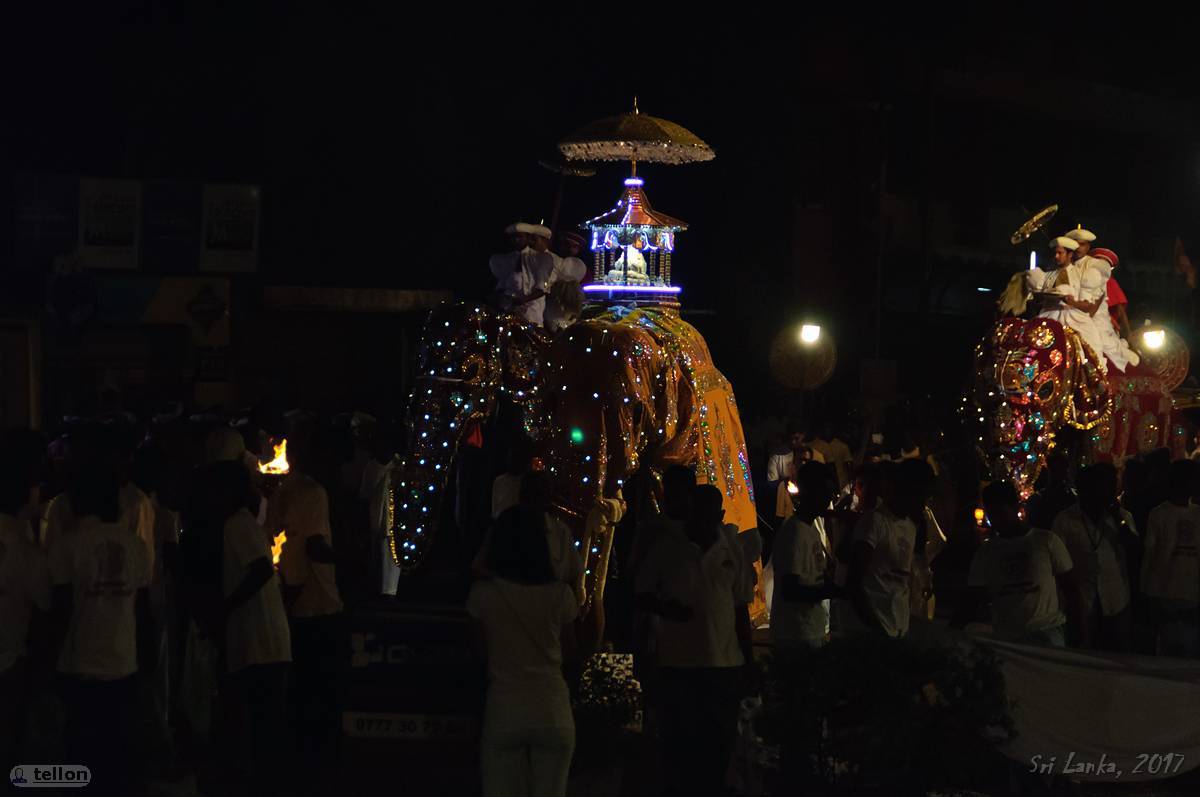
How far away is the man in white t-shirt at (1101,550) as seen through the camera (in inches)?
395

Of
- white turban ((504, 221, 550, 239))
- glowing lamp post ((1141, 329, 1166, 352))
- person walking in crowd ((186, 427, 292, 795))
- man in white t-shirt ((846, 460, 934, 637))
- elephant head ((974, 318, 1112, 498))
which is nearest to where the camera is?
person walking in crowd ((186, 427, 292, 795))

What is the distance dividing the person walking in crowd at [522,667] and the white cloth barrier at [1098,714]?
7.81 ft

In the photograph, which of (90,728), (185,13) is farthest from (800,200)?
(90,728)

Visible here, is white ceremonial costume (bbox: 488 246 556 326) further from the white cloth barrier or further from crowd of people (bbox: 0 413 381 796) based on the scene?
the white cloth barrier

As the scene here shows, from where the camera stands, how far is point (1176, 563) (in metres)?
10.5

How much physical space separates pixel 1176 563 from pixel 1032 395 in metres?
2.97

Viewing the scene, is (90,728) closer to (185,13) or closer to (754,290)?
(185,13)

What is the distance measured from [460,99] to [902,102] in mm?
7122

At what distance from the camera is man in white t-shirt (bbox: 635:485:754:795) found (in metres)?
7.74

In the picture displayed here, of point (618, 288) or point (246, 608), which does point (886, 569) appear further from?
point (618, 288)

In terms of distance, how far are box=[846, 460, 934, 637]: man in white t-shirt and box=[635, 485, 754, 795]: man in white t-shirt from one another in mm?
804

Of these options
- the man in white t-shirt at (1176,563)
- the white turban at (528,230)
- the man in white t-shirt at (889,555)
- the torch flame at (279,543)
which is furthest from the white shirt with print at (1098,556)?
the torch flame at (279,543)

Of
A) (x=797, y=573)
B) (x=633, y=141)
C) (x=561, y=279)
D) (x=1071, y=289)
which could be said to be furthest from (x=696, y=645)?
(x=1071, y=289)

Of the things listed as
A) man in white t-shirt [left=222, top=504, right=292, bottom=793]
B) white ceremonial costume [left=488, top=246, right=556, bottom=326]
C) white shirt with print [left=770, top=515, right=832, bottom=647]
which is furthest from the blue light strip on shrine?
man in white t-shirt [left=222, top=504, right=292, bottom=793]
